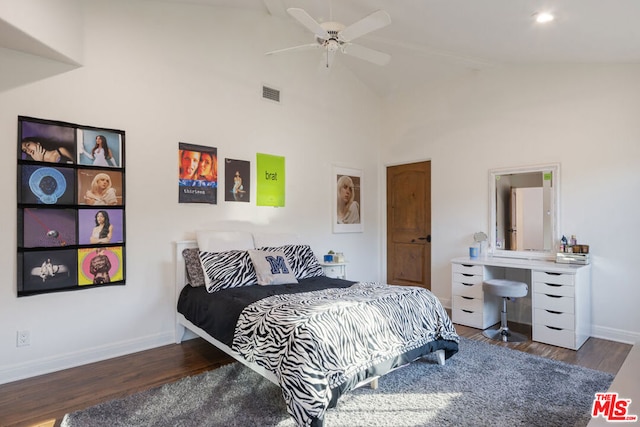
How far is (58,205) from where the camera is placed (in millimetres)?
2885

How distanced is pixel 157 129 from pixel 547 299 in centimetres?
402

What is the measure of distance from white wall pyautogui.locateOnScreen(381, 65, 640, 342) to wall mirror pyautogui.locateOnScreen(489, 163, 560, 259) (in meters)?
0.09

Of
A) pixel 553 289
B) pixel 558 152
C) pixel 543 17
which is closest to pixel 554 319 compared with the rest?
pixel 553 289

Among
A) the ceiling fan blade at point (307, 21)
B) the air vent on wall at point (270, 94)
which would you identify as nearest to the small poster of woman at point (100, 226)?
the air vent on wall at point (270, 94)

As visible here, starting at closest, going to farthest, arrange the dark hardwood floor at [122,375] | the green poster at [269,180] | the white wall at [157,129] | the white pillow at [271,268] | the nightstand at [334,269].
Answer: the dark hardwood floor at [122,375]
the white wall at [157,129]
the white pillow at [271,268]
the green poster at [269,180]
the nightstand at [334,269]

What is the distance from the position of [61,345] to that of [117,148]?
5.50 ft

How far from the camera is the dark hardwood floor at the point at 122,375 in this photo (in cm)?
232

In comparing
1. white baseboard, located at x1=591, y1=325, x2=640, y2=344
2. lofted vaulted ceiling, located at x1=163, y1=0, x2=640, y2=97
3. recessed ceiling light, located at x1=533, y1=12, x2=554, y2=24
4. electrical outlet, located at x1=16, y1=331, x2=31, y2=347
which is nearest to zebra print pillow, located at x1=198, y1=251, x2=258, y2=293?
electrical outlet, located at x1=16, y1=331, x2=31, y2=347

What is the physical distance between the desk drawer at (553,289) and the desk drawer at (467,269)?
1.80 feet

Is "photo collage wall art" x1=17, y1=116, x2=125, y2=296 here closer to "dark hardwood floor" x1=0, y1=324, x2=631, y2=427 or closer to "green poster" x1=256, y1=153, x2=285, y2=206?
"dark hardwood floor" x1=0, y1=324, x2=631, y2=427

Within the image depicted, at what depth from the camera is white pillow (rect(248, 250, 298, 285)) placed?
327cm

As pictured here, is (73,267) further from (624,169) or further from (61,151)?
(624,169)

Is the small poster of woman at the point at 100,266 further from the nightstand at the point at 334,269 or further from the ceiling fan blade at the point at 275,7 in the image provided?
the ceiling fan blade at the point at 275,7

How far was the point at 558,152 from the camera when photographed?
3.87 meters
